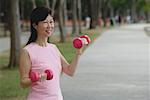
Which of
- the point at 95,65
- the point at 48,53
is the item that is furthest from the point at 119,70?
the point at 48,53

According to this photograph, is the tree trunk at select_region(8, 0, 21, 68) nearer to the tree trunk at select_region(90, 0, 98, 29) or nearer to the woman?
the woman

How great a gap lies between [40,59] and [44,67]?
0.08 metres

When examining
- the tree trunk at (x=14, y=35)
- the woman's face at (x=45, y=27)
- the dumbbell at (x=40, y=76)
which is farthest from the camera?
the tree trunk at (x=14, y=35)

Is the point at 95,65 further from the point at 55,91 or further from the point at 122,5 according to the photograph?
the point at 122,5

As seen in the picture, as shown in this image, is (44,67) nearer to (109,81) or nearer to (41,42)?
(41,42)

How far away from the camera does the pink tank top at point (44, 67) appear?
13.0 ft

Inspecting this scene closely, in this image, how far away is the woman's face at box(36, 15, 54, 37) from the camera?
4.05 meters

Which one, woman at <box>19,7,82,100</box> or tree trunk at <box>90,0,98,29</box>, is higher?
woman at <box>19,7,82,100</box>

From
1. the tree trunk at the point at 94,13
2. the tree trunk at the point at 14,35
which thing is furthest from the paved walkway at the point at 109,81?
the tree trunk at the point at 94,13

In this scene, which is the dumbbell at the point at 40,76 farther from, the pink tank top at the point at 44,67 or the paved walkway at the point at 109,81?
the paved walkway at the point at 109,81

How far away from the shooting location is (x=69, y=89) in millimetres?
10516

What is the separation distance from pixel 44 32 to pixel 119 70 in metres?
10.3

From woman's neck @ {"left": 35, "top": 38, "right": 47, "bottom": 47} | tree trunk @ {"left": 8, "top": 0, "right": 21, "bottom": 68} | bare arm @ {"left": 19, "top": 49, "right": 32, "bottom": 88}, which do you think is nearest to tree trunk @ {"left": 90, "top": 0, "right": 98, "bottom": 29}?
tree trunk @ {"left": 8, "top": 0, "right": 21, "bottom": 68}

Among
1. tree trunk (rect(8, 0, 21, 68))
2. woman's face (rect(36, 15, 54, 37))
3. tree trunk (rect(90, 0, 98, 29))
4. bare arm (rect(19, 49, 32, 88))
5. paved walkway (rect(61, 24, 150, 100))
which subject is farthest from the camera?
tree trunk (rect(90, 0, 98, 29))
